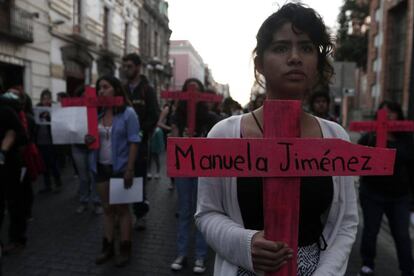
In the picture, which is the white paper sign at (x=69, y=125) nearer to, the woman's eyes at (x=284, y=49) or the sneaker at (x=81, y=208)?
the sneaker at (x=81, y=208)

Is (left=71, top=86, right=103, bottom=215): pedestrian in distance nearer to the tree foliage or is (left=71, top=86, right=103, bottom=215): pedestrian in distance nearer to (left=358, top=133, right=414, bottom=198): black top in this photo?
(left=358, top=133, right=414, bottom=198): black top

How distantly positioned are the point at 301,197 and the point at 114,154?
9.38 ft

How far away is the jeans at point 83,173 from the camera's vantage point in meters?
6.04

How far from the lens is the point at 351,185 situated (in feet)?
5.18

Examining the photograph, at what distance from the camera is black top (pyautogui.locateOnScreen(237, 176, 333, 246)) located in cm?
143

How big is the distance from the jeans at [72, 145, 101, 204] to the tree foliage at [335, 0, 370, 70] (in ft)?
83.9

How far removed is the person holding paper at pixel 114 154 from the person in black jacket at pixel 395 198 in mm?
2335

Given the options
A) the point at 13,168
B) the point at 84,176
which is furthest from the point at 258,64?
the point at 84,176

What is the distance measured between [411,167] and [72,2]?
15.1m

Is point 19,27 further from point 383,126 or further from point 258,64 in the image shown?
point 258,64

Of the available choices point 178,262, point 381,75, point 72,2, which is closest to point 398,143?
point 178,262

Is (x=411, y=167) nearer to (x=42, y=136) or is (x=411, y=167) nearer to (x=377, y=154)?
(x=377, y=154)

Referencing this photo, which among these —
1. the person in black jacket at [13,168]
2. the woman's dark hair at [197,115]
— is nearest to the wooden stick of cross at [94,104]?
the person in black jacket at [13,168]

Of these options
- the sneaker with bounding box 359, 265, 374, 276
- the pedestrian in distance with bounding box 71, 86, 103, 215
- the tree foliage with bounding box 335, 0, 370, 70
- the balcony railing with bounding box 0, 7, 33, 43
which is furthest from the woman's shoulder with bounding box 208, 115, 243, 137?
the tree foliage with bounding box 335, 0, 370, 70
